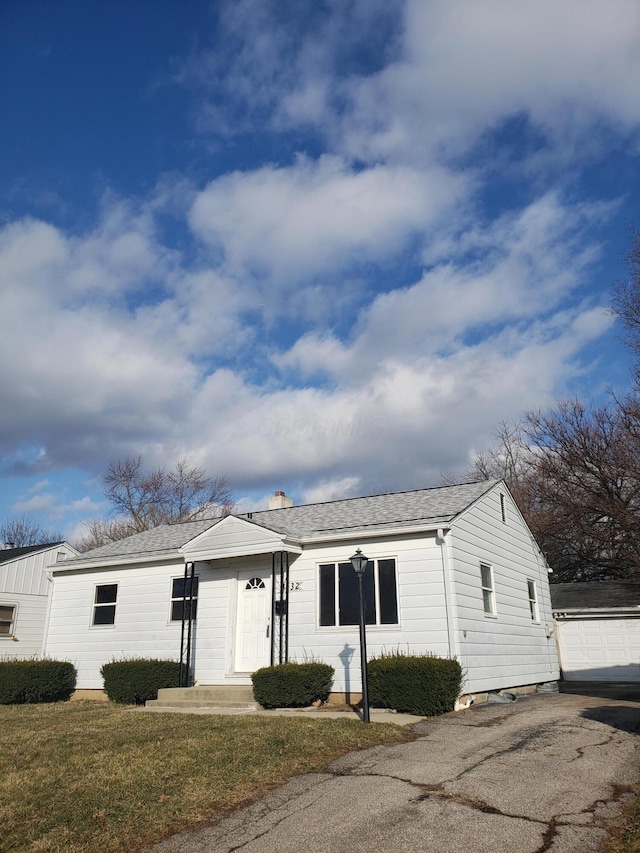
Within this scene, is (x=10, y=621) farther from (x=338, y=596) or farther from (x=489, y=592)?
(x=489, y=592)

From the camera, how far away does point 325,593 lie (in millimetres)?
14094

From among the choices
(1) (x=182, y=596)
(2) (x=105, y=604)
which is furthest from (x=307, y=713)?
(2) (x=105, y=604)

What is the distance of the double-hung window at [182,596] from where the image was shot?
51.6ft

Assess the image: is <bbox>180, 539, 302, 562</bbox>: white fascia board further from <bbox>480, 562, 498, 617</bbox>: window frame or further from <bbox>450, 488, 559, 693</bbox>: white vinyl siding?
<bbox>480, 562, 498, 617</bbox>: window frame

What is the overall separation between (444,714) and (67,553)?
17.7m

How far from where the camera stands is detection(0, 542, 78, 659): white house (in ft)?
71.9

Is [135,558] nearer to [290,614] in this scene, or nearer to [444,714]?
[290,614]

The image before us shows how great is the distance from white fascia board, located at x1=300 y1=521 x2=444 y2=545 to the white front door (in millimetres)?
1586

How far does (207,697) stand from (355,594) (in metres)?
3.66

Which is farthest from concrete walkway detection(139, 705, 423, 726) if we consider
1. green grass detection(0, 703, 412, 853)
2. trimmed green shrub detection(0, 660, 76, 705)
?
trimmed green shrub detection(0, 660, 76, 705)

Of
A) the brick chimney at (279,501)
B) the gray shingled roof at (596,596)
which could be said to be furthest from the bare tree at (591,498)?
the brick chimney at (279,501)

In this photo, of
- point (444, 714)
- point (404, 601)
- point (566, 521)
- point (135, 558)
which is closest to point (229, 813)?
point (444, 714)

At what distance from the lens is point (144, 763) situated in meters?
7.54

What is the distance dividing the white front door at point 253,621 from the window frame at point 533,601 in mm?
7352
